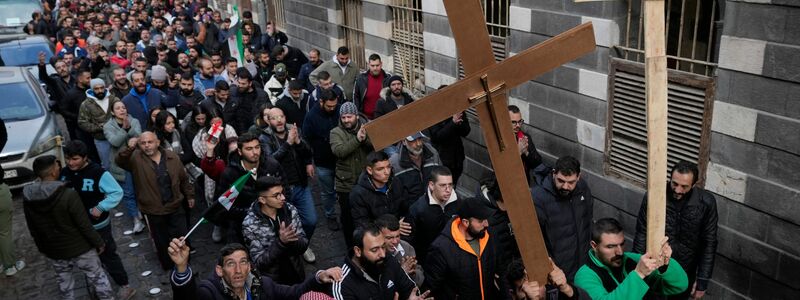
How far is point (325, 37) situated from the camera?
1566 centimetres

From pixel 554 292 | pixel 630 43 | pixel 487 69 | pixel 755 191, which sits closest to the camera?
pixel 487 69

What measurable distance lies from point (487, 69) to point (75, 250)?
4800 millimetres

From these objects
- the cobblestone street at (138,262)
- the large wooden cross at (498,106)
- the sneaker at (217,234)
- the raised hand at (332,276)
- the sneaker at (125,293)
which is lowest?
the cobblestone street at (138,262)

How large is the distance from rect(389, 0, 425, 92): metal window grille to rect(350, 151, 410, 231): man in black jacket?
17.5 feet

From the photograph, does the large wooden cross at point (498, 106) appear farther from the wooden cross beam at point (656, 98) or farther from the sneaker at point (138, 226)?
the sneaker at point (138, 226)

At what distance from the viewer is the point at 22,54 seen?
15836 millimetres

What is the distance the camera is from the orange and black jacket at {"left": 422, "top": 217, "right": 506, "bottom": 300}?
4883 millimetres

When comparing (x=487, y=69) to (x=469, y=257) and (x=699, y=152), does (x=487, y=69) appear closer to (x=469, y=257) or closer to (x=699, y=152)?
(x=469, y=257)

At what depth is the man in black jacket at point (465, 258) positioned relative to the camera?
4.87m

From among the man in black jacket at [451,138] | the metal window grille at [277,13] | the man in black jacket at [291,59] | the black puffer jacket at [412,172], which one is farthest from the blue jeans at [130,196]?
the metal window grille at [277,13]

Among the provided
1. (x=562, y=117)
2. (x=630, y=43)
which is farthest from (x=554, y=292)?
(x=562, y=117)

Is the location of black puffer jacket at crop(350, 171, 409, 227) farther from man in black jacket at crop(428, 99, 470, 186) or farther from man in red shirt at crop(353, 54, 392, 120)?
man in red shirt at crop(353, 54, 392, 120)

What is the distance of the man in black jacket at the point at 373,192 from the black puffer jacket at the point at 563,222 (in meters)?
1.32

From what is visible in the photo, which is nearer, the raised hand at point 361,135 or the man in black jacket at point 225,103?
the raised hand at point 361,135
